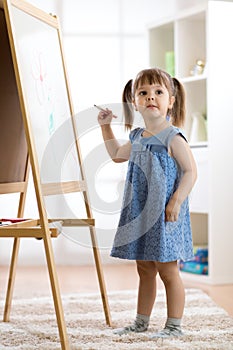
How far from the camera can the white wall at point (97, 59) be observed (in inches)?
171

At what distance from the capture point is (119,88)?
4484mm

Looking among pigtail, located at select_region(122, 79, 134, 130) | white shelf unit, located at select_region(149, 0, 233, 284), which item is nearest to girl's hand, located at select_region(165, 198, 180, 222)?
pigtail, located at select_region(122, 79, 134, 130)

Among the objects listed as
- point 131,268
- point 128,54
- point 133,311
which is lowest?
point 131,268

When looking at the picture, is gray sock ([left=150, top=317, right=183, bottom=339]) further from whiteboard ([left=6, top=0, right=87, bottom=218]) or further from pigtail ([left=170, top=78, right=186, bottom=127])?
pigtail ([left=170, top=78, right=186, bottom=127])

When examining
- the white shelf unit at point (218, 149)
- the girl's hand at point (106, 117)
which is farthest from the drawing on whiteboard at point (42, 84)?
the white shelf unit at point (218, 149)

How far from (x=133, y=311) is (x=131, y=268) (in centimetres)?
145

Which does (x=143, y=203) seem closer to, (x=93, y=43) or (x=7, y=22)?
(x=7, y=22)

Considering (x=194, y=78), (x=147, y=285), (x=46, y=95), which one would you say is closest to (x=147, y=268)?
(x=147, y=285)

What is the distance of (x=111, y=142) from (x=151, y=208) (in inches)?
13.5

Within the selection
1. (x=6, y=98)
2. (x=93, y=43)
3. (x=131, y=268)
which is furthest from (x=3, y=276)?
(x=6, y=98)

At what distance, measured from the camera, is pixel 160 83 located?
2379 mm

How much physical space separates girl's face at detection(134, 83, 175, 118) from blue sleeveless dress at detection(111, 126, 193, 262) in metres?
0.07

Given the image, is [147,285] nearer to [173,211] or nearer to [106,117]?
[173,211]

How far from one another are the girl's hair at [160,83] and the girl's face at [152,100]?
18mm
